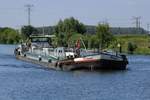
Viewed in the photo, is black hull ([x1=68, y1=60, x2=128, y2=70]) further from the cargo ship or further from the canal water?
the canal water

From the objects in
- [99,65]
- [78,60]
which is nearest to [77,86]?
[99,65]

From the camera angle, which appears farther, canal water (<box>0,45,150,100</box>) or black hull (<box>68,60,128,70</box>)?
black hull (<box>68,60,128,70</box>)

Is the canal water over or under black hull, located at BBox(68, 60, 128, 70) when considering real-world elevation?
under

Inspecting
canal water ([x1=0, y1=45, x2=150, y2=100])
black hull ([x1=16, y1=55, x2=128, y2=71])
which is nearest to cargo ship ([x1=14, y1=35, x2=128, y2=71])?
black hull ([x1=16, y1=55, x2=128, y2=71])

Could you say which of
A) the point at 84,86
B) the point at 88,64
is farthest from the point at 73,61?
the point at 84,86

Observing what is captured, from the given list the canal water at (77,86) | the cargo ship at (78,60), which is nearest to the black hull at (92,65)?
the cargo ship at (78,60)

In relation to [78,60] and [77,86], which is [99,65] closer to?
[78,60]

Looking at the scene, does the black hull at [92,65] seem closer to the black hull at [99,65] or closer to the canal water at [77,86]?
the black hull at [99,65]

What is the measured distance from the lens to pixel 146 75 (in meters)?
69.6

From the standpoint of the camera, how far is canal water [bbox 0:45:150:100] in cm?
4847

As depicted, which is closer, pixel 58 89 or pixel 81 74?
pixel 58 89

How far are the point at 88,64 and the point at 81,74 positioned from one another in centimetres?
431

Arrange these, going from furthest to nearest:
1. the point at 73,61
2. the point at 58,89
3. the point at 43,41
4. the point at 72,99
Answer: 1. the point at 43,41
2. the point at 73,61
3. the point at 58,89
4. the point at 72,99

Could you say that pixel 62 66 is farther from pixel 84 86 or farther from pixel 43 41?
pixel 43 41
